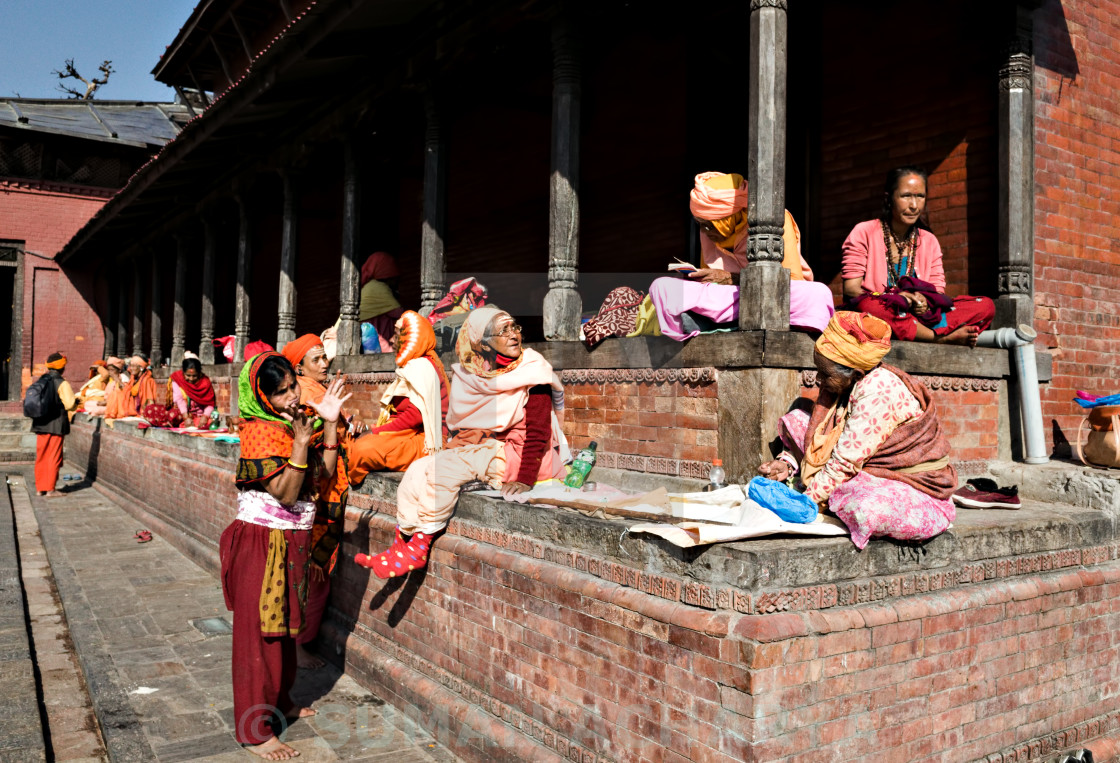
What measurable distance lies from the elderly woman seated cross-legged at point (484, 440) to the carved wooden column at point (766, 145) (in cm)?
130

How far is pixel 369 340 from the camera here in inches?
416

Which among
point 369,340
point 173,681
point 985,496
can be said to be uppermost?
point 369,340

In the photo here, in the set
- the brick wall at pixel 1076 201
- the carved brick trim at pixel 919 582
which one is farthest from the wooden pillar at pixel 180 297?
the carved brick trim at pixel 919 582

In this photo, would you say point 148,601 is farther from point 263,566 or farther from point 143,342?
point 143,342

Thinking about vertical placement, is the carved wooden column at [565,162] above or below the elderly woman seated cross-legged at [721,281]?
above

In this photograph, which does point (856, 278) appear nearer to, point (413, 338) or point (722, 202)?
point (722, 202)

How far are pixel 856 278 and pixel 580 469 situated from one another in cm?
230

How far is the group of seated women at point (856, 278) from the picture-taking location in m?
5.36

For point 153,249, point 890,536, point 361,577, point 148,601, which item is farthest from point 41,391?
point 890,536

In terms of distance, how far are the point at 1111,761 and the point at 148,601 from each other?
6955 millimetres

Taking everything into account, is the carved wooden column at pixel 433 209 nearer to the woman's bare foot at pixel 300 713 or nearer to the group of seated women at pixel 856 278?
the group of seated women at pixel 856 278

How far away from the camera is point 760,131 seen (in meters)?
5.32

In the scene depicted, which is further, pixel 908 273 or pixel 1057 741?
pixel 908 273

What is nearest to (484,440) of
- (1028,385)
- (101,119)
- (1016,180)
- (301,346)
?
(301,346)
